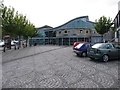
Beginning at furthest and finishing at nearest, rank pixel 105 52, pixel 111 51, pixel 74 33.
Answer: pixel 74 33 < pixel 111 51 < pixel 105 52

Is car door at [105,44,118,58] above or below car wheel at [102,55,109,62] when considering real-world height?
above

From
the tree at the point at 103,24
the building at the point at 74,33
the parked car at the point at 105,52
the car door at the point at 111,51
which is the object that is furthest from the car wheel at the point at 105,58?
the building at the point at 74,33

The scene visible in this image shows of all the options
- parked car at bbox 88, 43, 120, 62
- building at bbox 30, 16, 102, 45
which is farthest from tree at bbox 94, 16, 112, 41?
parked car at bbox 88, 43, 120, 62

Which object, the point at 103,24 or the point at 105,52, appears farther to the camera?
the point at 103,24

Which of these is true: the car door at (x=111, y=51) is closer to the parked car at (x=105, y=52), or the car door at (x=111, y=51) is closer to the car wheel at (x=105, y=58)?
the parked car at (x=105, y=52)

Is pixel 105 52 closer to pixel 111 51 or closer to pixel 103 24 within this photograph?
pixel 111 51

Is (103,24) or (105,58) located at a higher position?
(103,24)

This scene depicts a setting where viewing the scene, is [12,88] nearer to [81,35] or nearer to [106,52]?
[106,52]

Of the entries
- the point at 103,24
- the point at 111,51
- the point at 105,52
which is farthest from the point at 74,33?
the point at 105,52

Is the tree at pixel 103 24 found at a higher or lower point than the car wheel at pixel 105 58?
higher

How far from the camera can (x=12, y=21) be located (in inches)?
751

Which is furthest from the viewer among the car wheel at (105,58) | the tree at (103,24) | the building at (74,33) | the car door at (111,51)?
the building at (74,33)

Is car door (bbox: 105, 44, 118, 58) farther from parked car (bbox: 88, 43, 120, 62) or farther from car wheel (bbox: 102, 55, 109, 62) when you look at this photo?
car wheel (bbox: 102, 55, 109, 62)

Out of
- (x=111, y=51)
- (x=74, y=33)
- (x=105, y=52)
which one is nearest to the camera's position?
(x=105, y=52)
